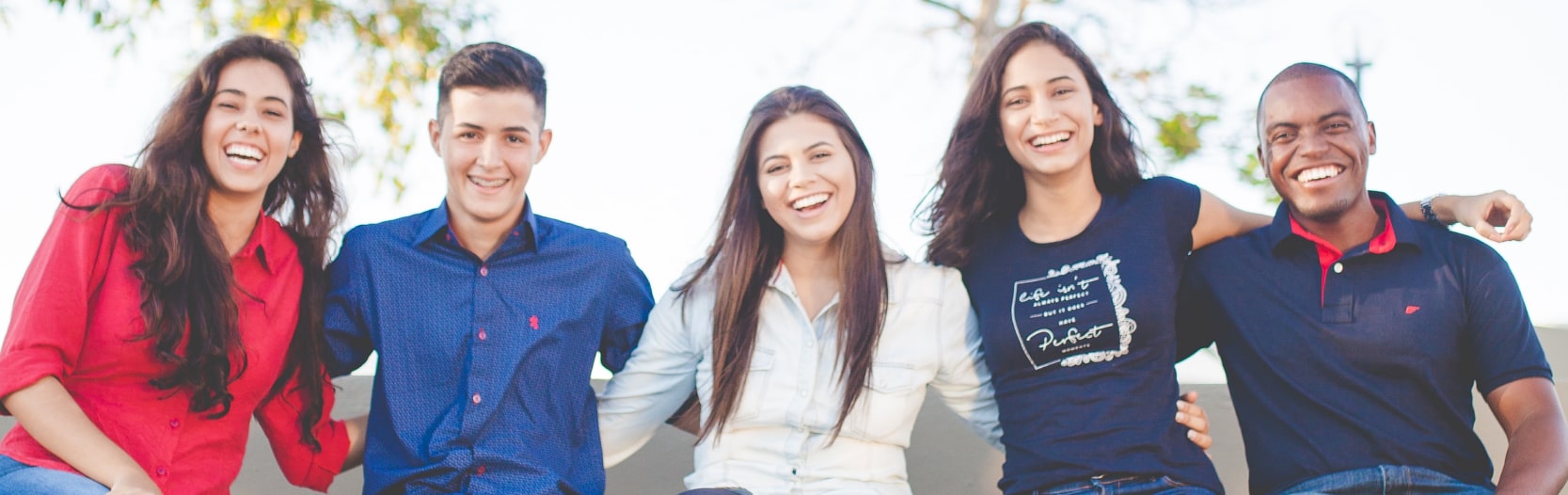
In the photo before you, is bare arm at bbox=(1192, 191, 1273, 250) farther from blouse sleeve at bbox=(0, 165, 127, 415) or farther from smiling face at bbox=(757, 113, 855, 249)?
blouse sleeve at bbox=(0, 165, 127, 415)

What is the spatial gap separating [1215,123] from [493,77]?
5.50m

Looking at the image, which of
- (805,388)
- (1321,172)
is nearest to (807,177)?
(805,388)

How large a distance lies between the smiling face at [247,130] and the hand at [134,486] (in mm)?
666

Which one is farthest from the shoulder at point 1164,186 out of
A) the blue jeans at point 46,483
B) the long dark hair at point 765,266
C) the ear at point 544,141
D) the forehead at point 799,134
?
the blue jeans at point 46,483

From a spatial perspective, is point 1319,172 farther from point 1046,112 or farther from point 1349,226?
point 1046,112

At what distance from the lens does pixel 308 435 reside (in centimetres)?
313

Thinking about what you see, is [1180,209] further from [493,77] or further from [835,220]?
[493,77]

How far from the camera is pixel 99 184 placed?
2.79 m

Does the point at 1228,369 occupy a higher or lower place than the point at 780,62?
lower

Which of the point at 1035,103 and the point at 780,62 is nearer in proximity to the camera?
the point at 1035,103

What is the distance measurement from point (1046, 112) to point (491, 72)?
1.35m

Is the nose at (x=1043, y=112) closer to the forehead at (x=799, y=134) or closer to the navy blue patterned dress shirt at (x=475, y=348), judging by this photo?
the forehead at (x=799, y=134)

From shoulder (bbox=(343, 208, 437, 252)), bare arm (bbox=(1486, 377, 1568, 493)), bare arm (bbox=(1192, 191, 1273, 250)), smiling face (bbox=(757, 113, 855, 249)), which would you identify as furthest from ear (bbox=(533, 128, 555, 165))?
bare arm (bbox=(1486, 377, 1568, 493))

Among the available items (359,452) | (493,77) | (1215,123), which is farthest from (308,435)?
(1215,123)
